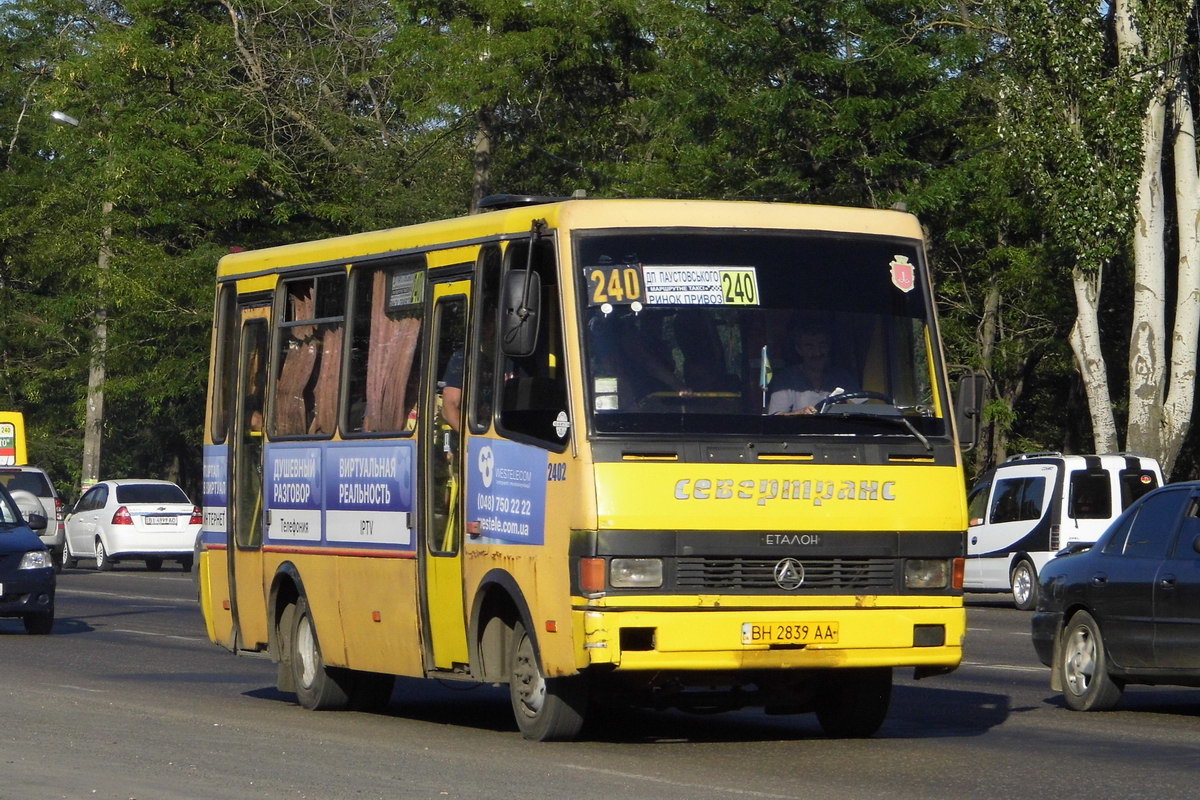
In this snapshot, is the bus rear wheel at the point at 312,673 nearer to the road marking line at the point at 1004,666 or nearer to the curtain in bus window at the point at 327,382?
the curtain in bus window at the point at 327,382

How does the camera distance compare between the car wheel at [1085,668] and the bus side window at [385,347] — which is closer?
the bus side window at [385,347]

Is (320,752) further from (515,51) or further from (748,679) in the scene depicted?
(515,51)

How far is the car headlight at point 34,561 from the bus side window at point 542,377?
38.9 feet

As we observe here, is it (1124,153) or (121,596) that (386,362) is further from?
(1124,153)

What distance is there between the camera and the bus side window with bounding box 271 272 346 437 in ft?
45.9

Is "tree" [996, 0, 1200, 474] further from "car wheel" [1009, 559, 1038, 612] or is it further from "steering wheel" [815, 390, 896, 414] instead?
"steering wheel" [815, 390, 896, 414]

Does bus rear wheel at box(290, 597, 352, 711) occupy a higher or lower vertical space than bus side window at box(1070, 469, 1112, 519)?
lower

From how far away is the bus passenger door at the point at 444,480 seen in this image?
12.3 metres

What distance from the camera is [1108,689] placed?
14.1m

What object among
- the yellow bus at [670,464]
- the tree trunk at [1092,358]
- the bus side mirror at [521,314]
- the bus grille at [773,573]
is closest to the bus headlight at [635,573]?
the yellow bus at [670,464]

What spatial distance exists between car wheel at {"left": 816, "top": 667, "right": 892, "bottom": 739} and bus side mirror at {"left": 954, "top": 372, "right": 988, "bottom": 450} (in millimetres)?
1380

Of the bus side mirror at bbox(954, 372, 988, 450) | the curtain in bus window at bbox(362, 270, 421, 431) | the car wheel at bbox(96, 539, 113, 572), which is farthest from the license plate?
the car wheel at bbox(96, 539, 113, 572)

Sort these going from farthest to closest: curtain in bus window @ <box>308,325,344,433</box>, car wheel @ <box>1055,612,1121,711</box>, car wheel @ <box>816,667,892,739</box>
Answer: car wheel @ <box>1055,612,1121,711</box>, curtain in bus window @ <box>308,325,344,433</box>, car wheel @ <box>816,667,892,739</box>

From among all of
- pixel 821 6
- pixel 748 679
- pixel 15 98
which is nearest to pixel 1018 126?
pixel 821 6
